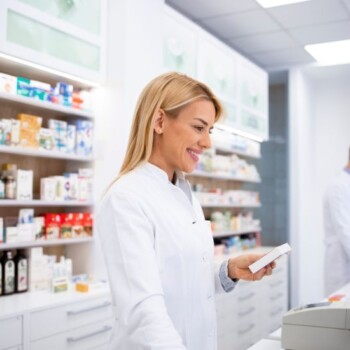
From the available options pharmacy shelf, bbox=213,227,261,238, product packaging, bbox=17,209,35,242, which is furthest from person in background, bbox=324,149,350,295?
product packaging, bbox=17,209,35,242

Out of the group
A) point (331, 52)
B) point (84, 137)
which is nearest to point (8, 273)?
point (84, 137)

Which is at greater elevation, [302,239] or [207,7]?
[207,7]

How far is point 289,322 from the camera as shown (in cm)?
169

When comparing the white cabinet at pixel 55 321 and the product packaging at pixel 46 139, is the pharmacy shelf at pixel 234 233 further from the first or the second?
the product packaging at pixel 46 139

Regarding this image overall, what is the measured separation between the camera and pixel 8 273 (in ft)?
9.65

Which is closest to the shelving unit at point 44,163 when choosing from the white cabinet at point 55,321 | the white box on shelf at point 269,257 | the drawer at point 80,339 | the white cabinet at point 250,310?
the white cabinet at point 55,321

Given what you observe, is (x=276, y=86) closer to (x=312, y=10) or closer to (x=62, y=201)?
(x=312, y=10)

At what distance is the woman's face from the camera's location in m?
1.50

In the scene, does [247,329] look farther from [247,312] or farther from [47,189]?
[47,189]

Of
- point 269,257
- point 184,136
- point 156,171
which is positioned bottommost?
point 269,257

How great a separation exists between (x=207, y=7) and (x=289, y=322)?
3624 millimetres

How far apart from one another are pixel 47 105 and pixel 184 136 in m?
1.89

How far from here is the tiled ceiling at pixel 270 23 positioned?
15.0ft

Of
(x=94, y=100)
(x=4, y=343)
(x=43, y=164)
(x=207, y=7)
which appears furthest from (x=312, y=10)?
(x=4, y=343)
